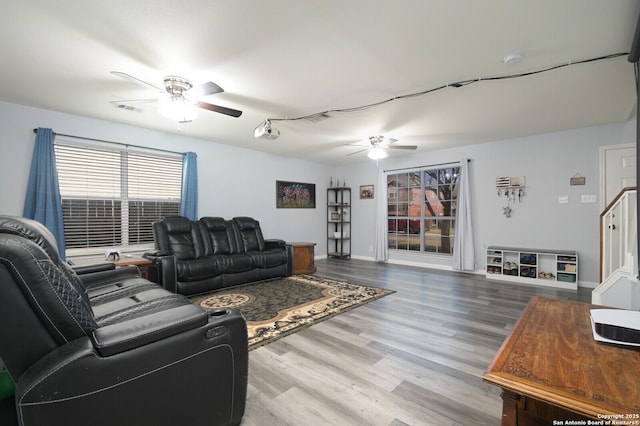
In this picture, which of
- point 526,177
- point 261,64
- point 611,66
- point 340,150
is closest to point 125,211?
point 261,64

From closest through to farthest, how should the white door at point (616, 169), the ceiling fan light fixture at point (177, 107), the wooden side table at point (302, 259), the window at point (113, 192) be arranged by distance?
the ceiling fan light fixture at point (177, 107) → the window at point (113, 192) → the white door at point (616, 169) → the wooden side table at point (302, 259)

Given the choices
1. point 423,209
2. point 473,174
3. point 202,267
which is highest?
point 473,174

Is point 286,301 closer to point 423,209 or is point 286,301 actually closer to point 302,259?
point 302,259

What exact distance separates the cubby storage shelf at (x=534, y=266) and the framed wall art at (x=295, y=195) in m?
3.97

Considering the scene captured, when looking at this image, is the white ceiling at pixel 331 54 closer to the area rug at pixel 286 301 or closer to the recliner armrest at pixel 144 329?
the recliner armrest at pixel 144 329

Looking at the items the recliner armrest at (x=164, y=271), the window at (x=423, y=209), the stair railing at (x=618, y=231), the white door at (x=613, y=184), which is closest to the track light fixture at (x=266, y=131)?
the recliner armrest at (x=164, y=271)

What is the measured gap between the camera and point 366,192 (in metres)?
7.27

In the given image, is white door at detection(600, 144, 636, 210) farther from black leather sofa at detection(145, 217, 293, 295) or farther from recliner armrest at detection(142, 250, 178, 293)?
recliner armrest at detection(142, 250, 178, 293)

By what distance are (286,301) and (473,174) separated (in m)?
4.30

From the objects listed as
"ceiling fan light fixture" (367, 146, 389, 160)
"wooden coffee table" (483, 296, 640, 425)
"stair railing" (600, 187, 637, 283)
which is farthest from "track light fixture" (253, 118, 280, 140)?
"stair railing" (600, 187, 637, 283)

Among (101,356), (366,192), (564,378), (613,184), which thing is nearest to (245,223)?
(366,192)

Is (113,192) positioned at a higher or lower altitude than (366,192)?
lower

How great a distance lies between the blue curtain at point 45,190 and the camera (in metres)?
3.58

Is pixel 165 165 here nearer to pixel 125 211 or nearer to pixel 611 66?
pixel 125 211
